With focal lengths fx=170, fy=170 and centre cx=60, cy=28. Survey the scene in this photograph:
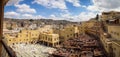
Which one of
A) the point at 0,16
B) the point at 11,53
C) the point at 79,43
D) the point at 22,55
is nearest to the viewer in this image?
the point at 11,53

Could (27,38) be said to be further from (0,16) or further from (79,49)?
(0,16)

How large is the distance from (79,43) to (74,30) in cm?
725

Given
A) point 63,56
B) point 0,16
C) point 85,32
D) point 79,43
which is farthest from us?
point 85,32

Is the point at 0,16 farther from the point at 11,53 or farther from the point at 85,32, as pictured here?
the point at 85,32

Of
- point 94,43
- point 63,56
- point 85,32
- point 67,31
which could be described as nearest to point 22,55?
point 63,56

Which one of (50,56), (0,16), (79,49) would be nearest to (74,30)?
(79,49)

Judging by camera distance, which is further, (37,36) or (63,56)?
(37,36)

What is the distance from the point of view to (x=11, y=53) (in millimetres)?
2824

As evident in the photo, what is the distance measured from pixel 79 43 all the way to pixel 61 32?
30.4 feet

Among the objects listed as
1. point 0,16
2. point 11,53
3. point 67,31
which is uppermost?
point 0,16

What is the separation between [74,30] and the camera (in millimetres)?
34688

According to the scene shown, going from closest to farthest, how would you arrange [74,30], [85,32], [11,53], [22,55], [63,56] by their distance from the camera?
[11,53]
[63,56]
[22,55]
[74,30]
[85,32]

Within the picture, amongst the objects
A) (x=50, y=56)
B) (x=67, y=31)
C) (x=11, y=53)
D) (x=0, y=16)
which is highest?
(x=0, y=16)

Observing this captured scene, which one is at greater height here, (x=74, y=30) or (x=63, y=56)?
(x=74, y=30)
